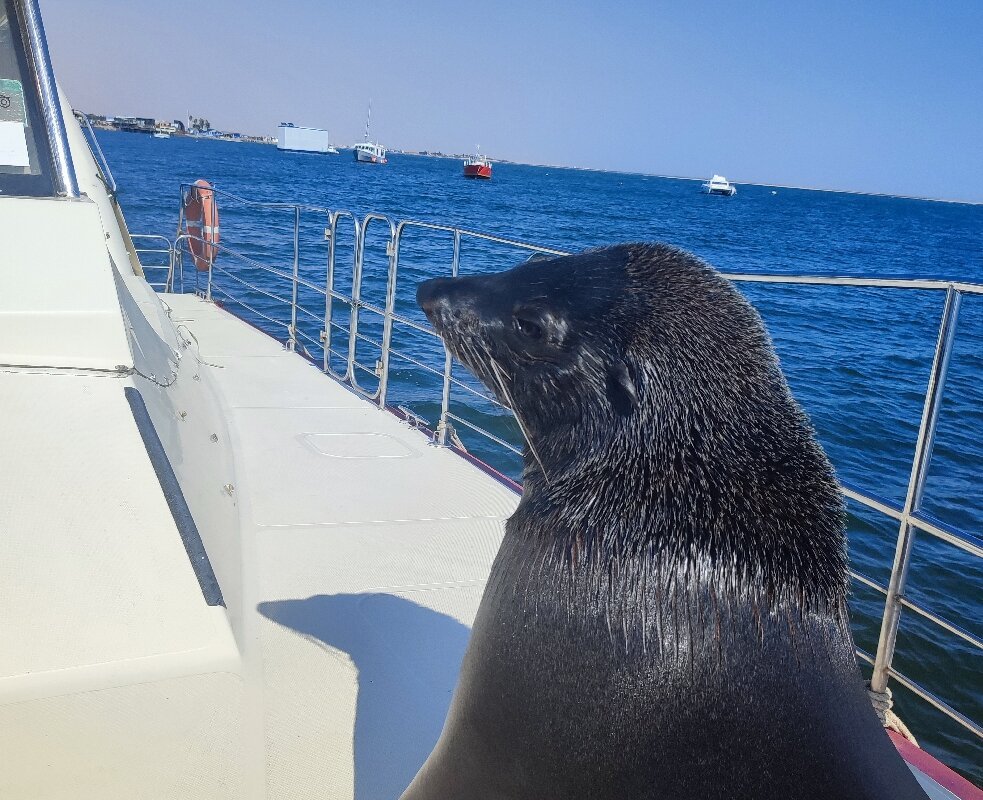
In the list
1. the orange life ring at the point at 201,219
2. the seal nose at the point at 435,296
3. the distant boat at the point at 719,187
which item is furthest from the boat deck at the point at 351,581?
the distant boat at the point at 719,187

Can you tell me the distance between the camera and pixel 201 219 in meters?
8.55

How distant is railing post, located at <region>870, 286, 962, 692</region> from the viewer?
7.65ft

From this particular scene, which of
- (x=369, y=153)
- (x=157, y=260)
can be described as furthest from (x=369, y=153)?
(x=157, y=260)

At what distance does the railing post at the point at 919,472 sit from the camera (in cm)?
233

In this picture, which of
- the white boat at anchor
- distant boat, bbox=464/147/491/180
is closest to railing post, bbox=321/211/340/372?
the white boat at anchor

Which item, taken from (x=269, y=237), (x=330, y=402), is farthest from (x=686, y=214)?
(x=330, y=402)

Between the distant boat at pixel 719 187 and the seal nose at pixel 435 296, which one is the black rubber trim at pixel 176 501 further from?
the distant boat at pixel 719 187

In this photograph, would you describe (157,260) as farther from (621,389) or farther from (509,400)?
(621,389)

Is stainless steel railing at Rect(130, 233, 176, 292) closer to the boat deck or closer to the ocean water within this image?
the ocean water

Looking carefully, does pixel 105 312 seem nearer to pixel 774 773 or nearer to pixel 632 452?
pixel 632 452

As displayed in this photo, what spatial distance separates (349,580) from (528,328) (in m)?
1.66

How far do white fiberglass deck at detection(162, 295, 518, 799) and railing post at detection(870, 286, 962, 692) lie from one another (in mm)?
1318

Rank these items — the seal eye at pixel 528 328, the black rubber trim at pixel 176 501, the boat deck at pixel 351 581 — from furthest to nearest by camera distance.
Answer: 1. the boat deck at pixel 351 581
2. the black rubber trim at pixel 176 501
3. the seal eye at pixel 528 328

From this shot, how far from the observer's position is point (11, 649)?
1907 millimetres
